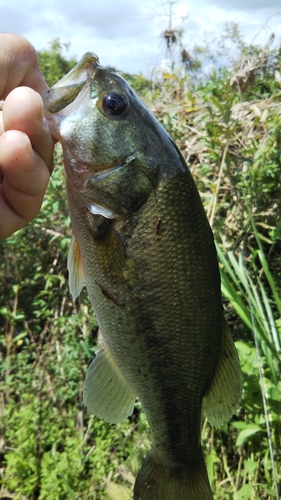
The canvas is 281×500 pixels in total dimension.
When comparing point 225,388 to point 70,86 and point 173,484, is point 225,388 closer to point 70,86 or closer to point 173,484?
point 173,484

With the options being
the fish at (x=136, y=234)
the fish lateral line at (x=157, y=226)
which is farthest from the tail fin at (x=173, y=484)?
the fish lateral line at (x=157, y=226)

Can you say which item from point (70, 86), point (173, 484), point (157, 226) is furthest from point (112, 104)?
point (173, 484)

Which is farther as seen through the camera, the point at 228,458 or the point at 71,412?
the point at 71,412

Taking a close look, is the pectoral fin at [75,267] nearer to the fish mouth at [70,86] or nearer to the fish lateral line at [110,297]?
the fish lateral line at [110,297]

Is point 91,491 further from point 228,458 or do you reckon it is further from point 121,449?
point 228,458

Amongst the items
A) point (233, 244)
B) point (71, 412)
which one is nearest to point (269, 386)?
point (233, 244)

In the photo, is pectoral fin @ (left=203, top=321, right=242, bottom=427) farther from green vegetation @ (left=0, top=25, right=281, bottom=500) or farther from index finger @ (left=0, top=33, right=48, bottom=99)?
index finger @ (left=0, top=33, right=48, bottom=99)
